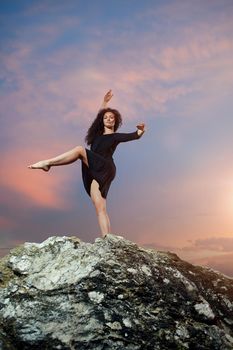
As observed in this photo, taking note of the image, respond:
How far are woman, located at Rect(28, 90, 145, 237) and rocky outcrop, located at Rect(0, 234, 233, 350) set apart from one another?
2.68 metres

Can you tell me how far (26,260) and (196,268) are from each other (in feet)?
9.68

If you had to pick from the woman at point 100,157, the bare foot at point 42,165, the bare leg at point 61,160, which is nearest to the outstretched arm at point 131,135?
the woman at point 100,157

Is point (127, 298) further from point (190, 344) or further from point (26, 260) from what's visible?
point (26, 260)

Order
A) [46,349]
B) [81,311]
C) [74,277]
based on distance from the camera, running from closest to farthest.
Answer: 1. [46,349]
2. [81,311]
3. [74,277]

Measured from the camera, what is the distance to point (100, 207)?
10539mm

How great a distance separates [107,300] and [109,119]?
643 cm

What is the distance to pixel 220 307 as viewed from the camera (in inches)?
272

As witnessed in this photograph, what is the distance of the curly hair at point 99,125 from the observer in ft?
39.3

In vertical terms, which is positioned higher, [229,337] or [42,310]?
[42,310]

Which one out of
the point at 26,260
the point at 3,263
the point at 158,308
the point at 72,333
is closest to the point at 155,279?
the point at 158,308

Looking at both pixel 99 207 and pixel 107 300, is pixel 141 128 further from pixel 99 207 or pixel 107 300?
pixel 107 300

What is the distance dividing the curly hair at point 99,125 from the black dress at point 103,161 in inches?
12.0

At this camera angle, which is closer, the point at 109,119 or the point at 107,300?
the point at 107,300

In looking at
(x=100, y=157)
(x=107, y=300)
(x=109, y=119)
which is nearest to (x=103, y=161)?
(x=100, y=157)
